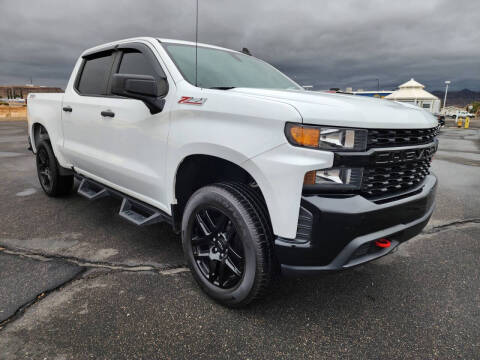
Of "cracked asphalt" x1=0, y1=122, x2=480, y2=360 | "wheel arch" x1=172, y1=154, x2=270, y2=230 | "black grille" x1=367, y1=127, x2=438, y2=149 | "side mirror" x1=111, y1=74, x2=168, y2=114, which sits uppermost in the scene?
Result: "side mirror" x1=111, y1=74, x2=168, y2=114

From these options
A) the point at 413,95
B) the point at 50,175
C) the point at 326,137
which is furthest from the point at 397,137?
the point at 413,95

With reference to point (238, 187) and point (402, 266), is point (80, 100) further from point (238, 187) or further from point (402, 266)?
point (402, 266)

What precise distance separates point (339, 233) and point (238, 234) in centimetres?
61

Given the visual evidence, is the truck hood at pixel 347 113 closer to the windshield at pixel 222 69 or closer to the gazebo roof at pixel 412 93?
the windshield at pixel 222 69

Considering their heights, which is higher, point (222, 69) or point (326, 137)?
point (222, 69)

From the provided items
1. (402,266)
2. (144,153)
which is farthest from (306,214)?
(402,266)

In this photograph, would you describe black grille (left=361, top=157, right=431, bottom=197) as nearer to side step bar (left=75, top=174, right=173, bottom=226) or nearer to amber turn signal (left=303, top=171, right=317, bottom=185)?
amber turn signal (left=303, top=171, right=317, bottom=185)

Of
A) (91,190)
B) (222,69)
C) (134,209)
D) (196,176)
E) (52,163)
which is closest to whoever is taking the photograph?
(196,176)

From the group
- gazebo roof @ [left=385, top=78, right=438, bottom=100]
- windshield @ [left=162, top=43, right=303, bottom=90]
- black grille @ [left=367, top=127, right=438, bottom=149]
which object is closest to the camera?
black grille @ [left=367, top=127, right=438, bottom=149]

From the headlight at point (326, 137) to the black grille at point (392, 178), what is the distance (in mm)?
175

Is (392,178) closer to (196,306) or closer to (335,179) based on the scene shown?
(335,179)

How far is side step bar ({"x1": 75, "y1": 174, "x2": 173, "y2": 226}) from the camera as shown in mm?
2896

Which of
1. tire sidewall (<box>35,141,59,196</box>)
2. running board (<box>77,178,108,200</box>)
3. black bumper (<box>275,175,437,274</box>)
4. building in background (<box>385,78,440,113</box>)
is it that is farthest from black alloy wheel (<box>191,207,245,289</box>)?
building in background (<box>385,78,440,113</box>)

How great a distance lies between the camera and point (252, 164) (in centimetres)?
201
